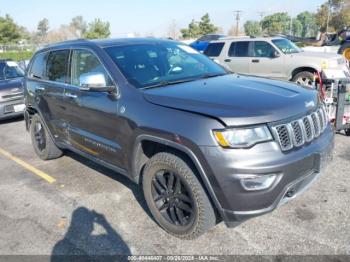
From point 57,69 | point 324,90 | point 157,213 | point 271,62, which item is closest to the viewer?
point 157,213

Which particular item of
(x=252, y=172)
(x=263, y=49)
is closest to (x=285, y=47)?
(x=263, y=49)

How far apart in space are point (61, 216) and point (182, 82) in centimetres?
196

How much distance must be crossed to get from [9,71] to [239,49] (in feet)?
21.5

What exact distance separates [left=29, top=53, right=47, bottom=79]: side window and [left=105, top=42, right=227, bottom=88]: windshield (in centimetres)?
180

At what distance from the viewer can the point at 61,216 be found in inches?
161

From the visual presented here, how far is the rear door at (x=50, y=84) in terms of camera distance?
4879 mm

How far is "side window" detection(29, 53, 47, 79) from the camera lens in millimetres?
5504

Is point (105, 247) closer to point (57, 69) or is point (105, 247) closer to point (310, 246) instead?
point (310, 246)

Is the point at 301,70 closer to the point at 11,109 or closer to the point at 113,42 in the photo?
the point at 113,42

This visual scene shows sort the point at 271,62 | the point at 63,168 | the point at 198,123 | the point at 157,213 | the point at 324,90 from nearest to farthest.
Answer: the point at 198,123
the point at 157,213
the point at 63,168
the point at 324,90
the point at 271,62

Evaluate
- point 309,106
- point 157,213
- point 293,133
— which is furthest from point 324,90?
point 157,213

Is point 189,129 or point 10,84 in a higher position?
point 189,129

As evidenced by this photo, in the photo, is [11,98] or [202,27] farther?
[202,27]

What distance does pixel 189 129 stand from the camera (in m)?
3.04
